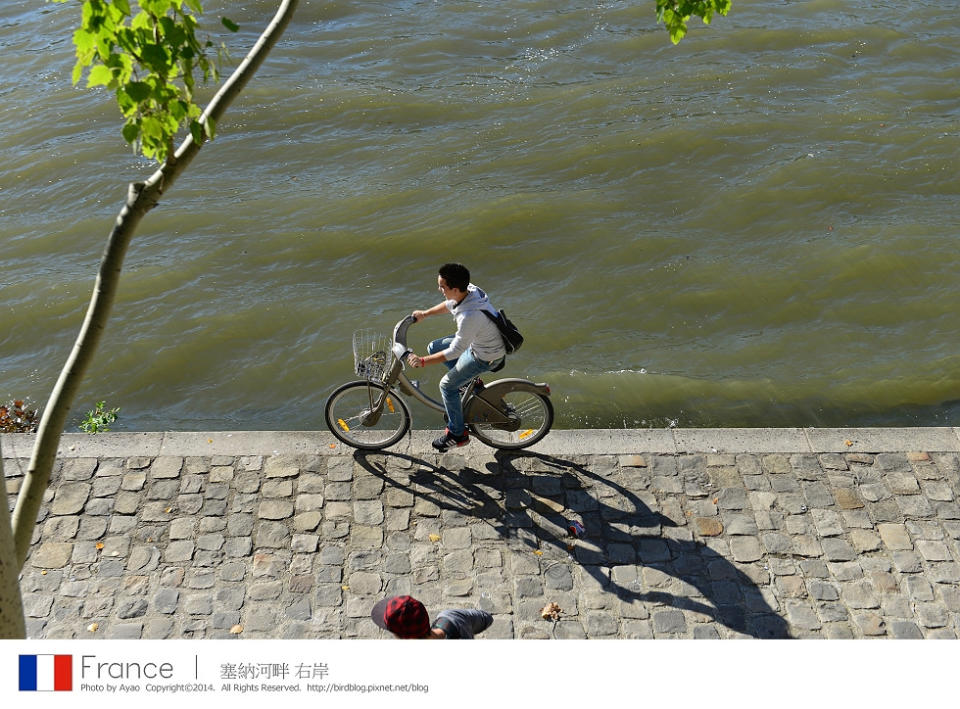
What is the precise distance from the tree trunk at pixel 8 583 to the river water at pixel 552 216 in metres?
5.39

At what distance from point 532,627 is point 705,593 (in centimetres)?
125

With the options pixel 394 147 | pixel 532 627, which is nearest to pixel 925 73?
pixel 394 147

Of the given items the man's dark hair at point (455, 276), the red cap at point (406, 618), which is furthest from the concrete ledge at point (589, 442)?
the red cap at point (406, 618)

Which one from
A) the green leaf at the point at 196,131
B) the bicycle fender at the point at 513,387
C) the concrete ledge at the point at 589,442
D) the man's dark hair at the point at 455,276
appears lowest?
the concrete ledge at the point at 589,442

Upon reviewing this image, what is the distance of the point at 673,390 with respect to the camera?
10047 mm

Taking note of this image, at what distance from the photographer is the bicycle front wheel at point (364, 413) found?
26.2ft

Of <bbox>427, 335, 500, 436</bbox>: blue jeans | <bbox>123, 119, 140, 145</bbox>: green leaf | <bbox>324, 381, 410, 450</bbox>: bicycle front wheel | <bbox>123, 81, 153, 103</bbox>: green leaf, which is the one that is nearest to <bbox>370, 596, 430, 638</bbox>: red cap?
<bbox>123, 119, 140, 145</bbox>: green leaf

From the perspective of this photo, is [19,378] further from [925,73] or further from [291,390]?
[925,73]

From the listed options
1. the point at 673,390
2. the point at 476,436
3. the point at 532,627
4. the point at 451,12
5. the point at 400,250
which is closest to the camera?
the point at 532,627

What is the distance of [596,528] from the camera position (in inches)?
287

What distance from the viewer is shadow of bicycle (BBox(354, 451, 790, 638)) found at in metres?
6.67

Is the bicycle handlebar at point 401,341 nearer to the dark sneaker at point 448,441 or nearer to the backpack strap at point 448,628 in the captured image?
the dark sneaker at point 448,441
